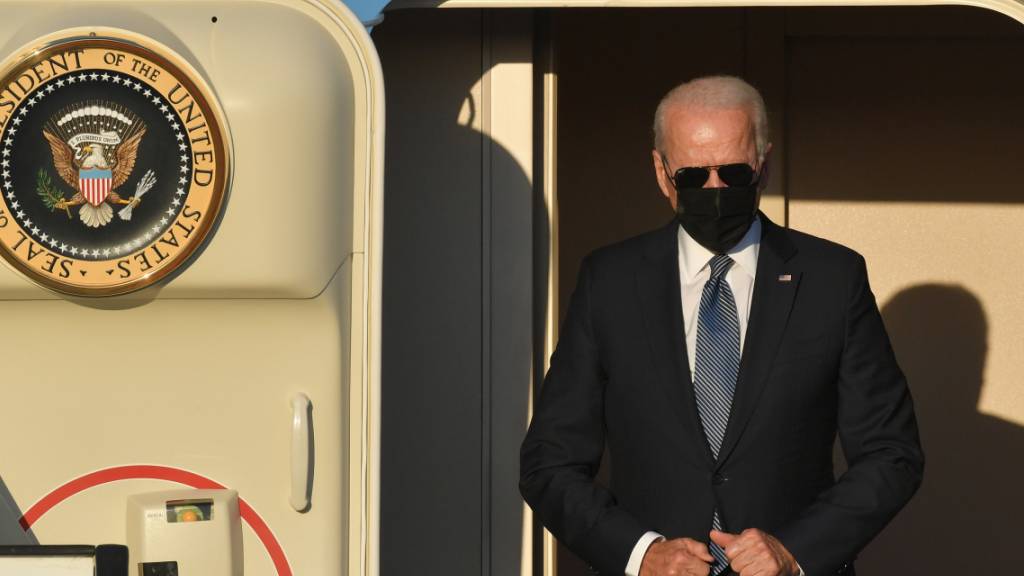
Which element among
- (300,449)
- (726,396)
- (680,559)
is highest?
(726,396)

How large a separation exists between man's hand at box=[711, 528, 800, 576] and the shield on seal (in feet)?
5.04

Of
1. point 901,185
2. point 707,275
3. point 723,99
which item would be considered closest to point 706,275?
point 707,275

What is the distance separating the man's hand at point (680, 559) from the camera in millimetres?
3494

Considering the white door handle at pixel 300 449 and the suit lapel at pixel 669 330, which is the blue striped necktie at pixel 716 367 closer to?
the suit lapel at pixel 669 330

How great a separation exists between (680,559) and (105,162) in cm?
150

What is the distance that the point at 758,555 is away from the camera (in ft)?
11.4

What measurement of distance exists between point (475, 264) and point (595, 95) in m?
1.28

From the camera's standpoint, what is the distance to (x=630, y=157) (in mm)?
5738

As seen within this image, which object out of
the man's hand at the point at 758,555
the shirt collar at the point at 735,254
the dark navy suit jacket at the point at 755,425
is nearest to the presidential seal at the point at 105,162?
the dark navy suit jacket at the point at 755,425

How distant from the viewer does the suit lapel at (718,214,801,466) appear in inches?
145

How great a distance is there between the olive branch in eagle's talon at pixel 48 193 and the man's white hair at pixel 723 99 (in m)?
1.34

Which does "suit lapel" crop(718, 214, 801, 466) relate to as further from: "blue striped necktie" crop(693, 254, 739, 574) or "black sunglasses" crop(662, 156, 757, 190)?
"black sunglasses" crop(662, 156, 757, 190)

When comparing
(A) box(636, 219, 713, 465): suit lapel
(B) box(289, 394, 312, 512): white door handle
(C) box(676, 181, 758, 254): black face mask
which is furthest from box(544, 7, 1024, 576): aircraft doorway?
(B) box(289, 394, 312, 512): white door handle

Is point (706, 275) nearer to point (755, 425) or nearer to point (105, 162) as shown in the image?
point (755, 425)
